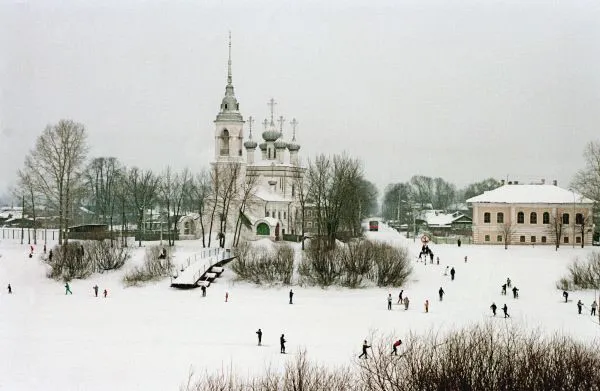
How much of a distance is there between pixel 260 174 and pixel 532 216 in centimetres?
3145

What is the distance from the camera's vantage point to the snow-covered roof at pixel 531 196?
61.8 m

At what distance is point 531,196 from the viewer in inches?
2480

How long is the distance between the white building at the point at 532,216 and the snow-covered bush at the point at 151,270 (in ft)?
107

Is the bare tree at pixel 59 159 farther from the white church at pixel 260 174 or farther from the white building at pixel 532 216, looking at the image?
the white building at pixel 532 216

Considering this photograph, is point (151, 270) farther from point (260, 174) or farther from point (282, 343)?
point (260, 174)

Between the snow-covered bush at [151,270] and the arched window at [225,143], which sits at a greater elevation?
the arched window at [225,143]

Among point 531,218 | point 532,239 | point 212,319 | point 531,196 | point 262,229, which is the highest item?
point 531,196

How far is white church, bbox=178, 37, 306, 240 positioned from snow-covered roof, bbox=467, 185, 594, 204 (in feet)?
68.8

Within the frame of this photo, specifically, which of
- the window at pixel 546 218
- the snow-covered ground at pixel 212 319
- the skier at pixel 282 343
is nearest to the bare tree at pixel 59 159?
the snow-covered ground at pixel 212 319

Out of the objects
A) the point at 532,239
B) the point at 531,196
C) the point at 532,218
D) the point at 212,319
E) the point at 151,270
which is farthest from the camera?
the point at 531,196

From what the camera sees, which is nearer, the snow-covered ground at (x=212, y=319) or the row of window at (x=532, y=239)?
the snow-covered ground at (x=212, y=319)

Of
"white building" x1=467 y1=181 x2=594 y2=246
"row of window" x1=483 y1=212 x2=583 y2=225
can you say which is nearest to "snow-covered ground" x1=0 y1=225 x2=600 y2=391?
"white building" x1=467 y1=181 x2=594 y2=246

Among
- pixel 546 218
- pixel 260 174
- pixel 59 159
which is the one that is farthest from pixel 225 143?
pixel 546 218

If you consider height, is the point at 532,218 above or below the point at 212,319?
above
